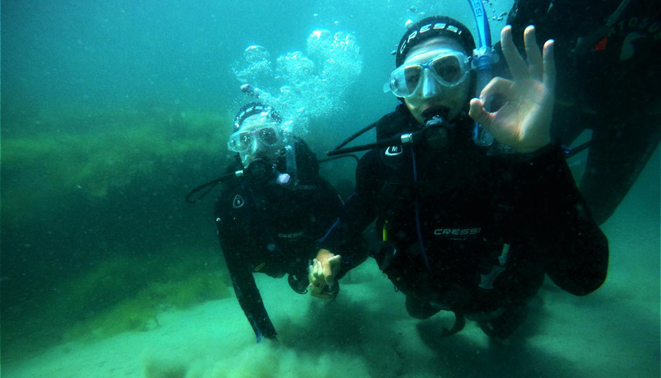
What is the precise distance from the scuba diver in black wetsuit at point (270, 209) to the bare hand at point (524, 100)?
259 cm

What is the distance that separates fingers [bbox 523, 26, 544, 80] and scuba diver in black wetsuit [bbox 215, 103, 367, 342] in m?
2.85

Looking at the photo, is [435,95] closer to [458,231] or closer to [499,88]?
[499,88]

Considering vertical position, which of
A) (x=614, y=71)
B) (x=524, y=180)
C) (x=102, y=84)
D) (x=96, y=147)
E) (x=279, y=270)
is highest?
(x=102, y=84)

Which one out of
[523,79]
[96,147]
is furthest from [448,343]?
[96,147]

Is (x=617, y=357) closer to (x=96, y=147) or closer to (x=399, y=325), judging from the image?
(x=399, y=325)

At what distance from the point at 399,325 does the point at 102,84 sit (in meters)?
61.6

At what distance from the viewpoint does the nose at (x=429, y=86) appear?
2312mm

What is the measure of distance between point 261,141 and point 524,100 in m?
3.78

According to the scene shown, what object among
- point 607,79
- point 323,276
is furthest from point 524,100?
point 607,79

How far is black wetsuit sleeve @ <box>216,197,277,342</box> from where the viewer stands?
4.02m

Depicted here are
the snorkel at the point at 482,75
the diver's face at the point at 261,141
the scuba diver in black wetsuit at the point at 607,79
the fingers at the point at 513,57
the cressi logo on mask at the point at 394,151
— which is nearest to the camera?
the fingers at the point at 513,57

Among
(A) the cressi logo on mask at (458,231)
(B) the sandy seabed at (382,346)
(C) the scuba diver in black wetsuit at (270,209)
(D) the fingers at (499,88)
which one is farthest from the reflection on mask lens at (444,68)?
(B) the sandy seabed at (382,346)

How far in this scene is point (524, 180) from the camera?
84.6 inches

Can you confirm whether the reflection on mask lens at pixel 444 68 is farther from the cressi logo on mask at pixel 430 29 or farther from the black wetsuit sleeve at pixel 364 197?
the black wetsuit sleeve at pixel 364 197
